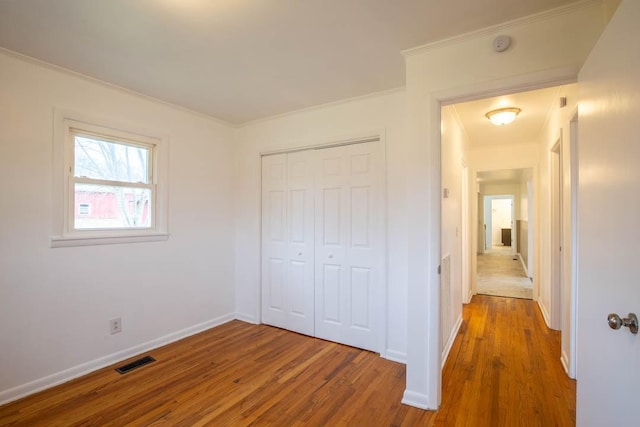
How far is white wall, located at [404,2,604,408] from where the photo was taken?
1.89 m

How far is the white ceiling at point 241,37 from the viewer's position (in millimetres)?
1695

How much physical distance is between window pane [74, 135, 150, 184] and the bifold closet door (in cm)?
129

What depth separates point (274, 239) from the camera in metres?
3.61

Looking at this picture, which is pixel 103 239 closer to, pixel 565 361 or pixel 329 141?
pixel 329 141

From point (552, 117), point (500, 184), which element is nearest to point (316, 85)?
point (552, 117)

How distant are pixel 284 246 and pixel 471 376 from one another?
2182mm

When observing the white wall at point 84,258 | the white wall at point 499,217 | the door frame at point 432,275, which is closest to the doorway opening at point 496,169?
the door frame at point 432,275

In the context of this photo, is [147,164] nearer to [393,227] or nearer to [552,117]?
[393,227]

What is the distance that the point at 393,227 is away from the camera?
2.80 metres

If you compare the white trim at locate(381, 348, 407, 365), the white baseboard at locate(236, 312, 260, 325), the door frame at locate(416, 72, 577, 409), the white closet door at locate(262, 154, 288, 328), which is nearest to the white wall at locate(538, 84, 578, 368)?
the door frame at locate(416, 72, 577, 409)

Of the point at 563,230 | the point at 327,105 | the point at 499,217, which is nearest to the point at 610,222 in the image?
the point at 563,230

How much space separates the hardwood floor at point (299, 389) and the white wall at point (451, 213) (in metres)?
0.28

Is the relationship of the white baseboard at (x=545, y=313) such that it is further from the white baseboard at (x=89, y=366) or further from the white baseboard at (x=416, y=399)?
the white baseboard at (x=89, y=366)

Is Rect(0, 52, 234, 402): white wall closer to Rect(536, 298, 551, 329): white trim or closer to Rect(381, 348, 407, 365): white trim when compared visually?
Rect(381, 348, 407, 365): white trim
